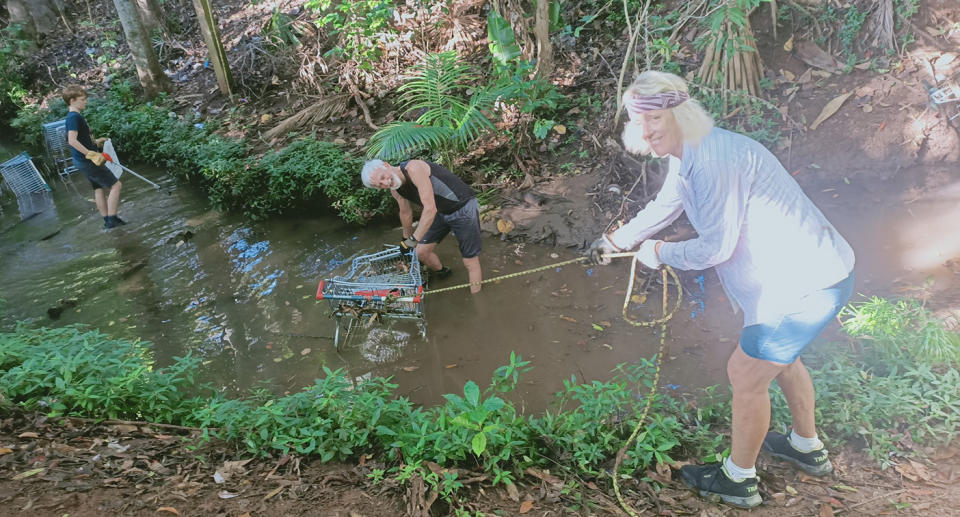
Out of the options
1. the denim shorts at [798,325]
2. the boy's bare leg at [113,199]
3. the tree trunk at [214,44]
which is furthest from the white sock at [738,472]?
the tree trunk at [214,44]

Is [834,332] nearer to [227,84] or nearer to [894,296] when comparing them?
[894,296]

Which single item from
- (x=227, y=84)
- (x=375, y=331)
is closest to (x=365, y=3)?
(x=227, y=84)

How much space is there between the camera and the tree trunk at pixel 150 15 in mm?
12500

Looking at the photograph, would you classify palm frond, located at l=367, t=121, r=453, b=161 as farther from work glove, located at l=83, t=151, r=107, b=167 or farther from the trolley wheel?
work glove, located at l=83, t=151, r=107, b=167

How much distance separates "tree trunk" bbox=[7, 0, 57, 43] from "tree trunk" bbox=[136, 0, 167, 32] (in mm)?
3710

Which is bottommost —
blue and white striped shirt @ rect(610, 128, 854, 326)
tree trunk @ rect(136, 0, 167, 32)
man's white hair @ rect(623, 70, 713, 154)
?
blue and white striped shirt @ rect(610, 128, 854, 326)

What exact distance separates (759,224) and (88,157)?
25.6ft

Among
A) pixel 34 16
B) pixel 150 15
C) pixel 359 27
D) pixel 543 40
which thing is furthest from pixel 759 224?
pixel 34 16

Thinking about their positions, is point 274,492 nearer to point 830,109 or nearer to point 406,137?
point 406,137

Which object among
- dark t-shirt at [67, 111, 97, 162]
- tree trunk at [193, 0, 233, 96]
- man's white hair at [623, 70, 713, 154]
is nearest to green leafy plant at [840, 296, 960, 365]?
man's white hair at [623, 70, 713, 154]

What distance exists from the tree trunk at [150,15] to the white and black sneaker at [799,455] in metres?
14.1

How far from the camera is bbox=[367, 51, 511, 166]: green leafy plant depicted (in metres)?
6.27

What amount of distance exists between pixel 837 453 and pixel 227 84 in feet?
33.7

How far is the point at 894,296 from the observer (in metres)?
4.30
